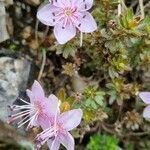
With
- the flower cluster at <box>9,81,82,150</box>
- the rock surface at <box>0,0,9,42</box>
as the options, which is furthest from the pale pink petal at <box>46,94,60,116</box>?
the rock surface at <box>0,0,9,42</box>

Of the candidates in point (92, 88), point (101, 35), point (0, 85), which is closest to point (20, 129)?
point (0, 85)

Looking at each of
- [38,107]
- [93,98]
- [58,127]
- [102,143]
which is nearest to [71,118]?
[58,127]

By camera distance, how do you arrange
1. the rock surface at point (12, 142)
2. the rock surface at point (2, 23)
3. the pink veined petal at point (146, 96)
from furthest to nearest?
1. the rock surface at point (2, 23)
2. the pink veined petal at point (146, 96)
3. the rock surface at point (12, 142)

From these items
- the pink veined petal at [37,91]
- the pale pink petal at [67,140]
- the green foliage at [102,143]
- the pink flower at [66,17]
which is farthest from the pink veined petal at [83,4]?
the green foliage at [102,143]

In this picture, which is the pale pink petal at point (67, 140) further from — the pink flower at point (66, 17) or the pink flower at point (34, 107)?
the pink flower at point (66, 17)

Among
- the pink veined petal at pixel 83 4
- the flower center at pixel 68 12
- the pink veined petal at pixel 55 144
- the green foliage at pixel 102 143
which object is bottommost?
the green foliage at pixel 102 143

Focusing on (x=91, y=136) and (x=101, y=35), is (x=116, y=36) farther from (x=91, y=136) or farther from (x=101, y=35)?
(x=91, y=136)
